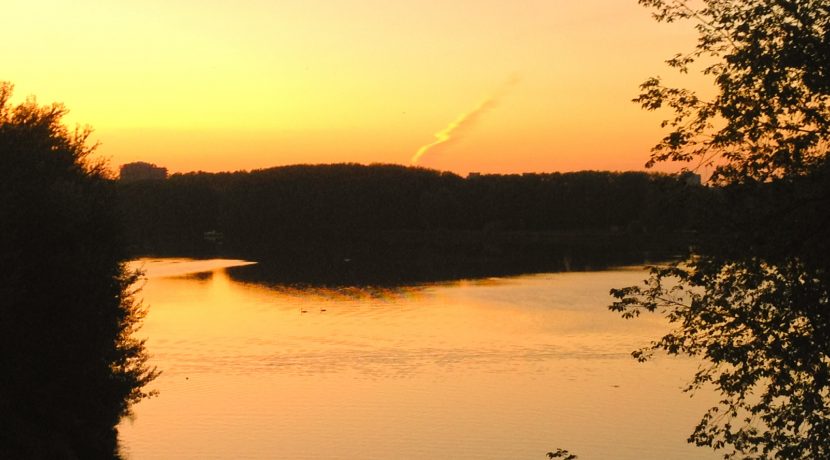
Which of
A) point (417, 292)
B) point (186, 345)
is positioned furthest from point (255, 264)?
point (186, 345)

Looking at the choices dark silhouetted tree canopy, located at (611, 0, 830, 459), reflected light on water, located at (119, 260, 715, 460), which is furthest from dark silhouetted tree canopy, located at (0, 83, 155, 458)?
dark silhouetted tree canopy, located at (611, 0, 830, 459)

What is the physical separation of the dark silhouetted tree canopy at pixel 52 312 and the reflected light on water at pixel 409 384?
4.43m

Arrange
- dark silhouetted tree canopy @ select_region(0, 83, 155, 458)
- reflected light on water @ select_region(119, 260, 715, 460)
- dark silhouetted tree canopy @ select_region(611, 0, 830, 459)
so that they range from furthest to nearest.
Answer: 1. reflected light on water @ select_region(119, 260, 715, 460)
2. dark silhouetted tree canopy @ select_region(0, 83, 155, 458)
3. dark silhouetted tree canopy @ select_region(611, 0, 830, 459)

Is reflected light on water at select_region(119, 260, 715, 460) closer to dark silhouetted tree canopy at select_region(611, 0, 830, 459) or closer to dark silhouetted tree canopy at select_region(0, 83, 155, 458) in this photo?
dark silhouetted tree canopy at select_region(0, 83, 155, 458)

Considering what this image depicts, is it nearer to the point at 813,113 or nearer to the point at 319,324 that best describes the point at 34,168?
the point at 813,113

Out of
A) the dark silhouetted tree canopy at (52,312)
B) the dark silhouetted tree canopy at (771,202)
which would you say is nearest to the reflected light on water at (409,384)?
the dark silhouetted tree canopy at (52,312)

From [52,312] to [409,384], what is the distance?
19.3m

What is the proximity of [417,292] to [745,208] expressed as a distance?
68809 mm

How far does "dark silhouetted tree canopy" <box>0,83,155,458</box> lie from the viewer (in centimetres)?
2409

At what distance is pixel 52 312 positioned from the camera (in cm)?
2605

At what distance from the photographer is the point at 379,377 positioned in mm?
44188

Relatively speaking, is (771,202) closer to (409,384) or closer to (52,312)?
(52,312)

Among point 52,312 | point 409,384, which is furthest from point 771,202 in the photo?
point 409,384

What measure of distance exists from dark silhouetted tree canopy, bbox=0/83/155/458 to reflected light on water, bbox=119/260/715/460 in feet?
14.5
